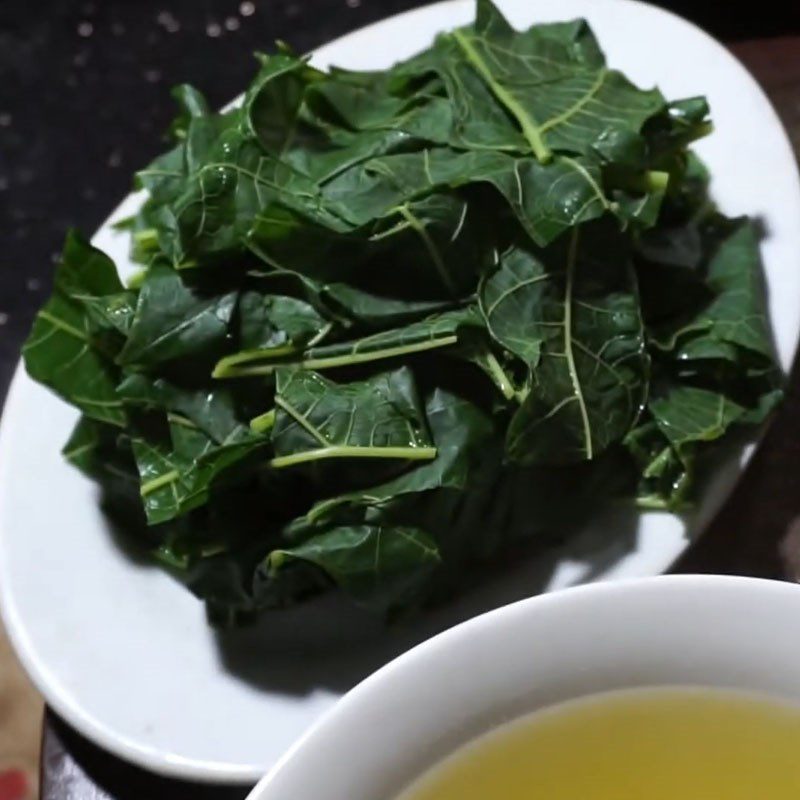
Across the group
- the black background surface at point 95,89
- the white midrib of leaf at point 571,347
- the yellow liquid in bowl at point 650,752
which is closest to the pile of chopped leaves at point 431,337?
the white midrib of leaf at point 571,347

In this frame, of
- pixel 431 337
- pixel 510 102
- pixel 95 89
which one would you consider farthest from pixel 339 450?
pixel 95 89

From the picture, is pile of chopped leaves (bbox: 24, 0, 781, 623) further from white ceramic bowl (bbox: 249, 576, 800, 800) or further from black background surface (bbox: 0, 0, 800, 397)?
black background surface (bbox: 0, 0, 800, 397)

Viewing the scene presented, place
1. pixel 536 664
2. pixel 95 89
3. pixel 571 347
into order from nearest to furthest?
pixel 536 664, pixel 571 347, pixel 95 89

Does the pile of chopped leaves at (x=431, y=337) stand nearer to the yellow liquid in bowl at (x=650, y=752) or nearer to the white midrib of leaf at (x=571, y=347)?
the white midrib of leaf at (x=571, y=347)

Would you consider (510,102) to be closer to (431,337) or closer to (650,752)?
(431,337)

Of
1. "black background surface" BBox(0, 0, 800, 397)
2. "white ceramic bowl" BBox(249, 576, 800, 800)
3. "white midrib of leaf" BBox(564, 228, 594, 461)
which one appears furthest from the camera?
"black background surface" BBox(0, 0, 800, 397)

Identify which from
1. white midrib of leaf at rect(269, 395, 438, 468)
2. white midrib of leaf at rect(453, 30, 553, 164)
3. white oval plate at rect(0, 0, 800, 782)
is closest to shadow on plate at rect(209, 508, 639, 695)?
white oval plate at rect(0, 0, 800, 782)
